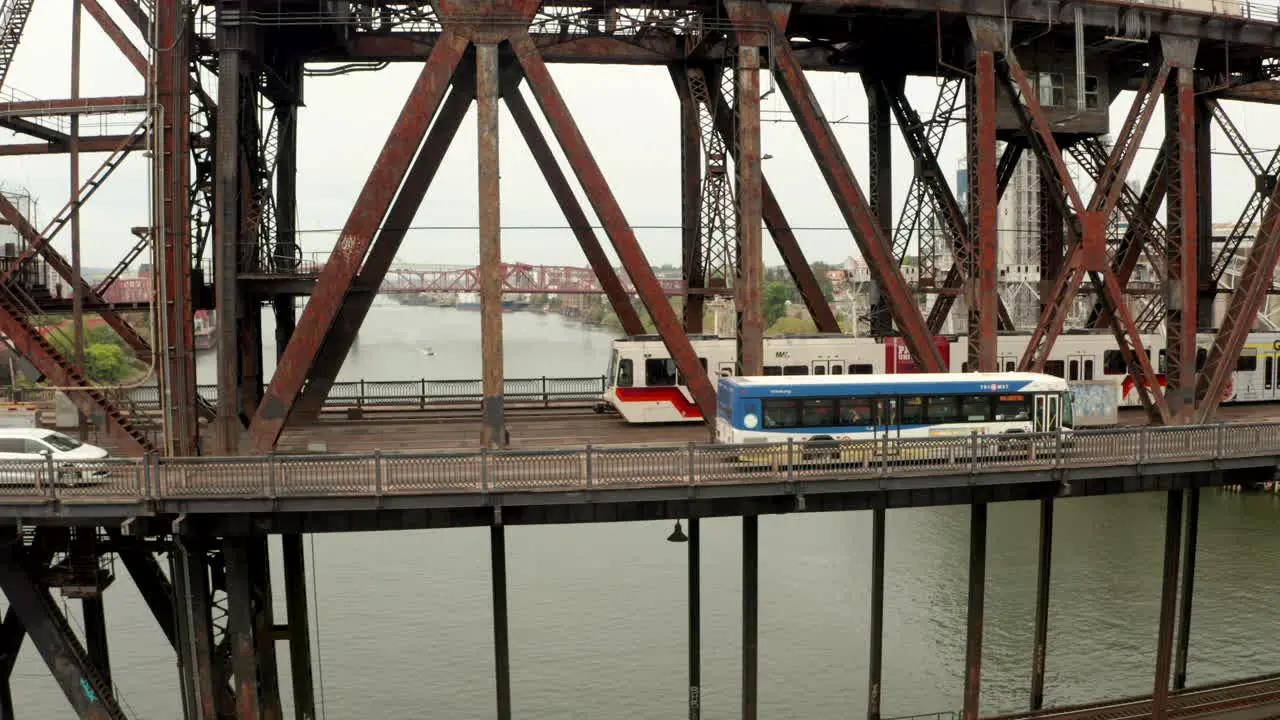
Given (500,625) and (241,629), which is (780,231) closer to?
(500,625)

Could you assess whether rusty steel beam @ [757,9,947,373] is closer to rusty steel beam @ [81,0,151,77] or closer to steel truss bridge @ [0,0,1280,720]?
steel truss bridge @ [0,0,1280,720]

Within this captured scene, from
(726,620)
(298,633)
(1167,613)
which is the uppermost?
(298,633)

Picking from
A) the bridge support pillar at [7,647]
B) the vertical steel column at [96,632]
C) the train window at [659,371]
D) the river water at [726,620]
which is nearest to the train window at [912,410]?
the river water at [726,620]

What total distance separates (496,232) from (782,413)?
24.4 ft

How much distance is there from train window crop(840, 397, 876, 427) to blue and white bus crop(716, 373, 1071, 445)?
0.02 m

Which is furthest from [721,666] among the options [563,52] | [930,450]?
[563,52]

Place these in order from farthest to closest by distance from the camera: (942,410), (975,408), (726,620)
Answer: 1. (726,620)
2. (975,408)
3. (942,410)

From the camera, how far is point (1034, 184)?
144375mm

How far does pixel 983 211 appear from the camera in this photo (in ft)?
98.1

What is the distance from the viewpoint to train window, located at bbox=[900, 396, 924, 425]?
2569cm

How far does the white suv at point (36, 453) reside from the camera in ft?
66.0

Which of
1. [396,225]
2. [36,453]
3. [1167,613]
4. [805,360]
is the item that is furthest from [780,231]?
[36,453]

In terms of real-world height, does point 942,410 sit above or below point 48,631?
above

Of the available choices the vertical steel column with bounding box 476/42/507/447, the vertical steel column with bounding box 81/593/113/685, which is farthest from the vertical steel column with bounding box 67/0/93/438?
the vertical steel column with bounding box 476/42/507/447
